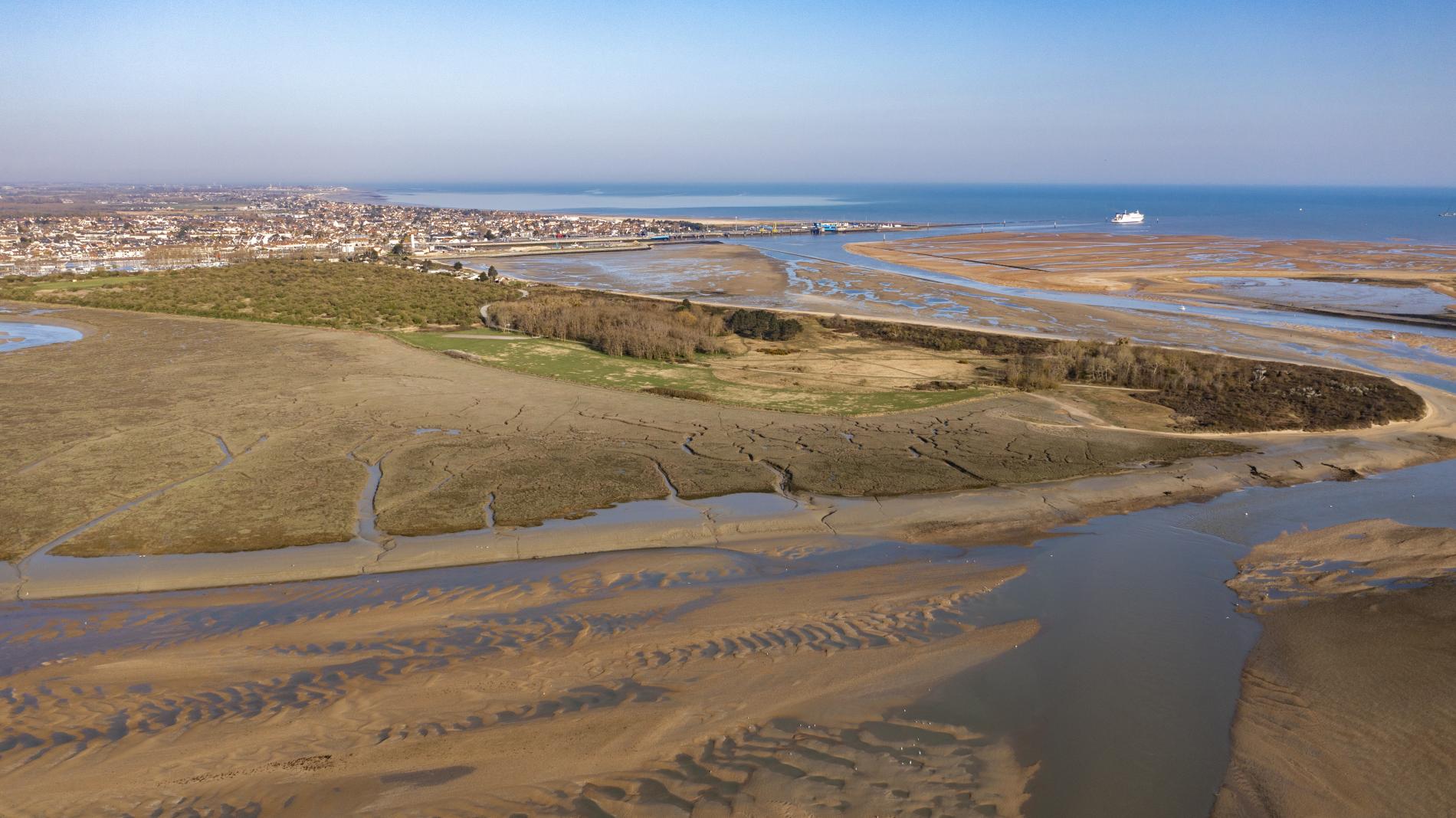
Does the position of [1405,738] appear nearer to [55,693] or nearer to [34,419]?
[55,693]

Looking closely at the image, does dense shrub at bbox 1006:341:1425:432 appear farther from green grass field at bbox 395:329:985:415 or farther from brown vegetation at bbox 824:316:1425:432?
green grass field at bbox 395:329:985:415

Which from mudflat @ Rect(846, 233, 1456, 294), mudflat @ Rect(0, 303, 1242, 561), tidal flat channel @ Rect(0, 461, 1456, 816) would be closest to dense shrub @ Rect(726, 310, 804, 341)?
mudflat @ Rect(0, 303, 1242, 561)

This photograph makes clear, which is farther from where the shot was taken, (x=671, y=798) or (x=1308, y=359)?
(x=1308, y=359)

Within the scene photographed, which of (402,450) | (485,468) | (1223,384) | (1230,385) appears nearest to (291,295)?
(402,450)

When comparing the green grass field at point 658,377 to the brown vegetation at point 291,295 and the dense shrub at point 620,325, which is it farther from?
the brown vegetation at point 291,295

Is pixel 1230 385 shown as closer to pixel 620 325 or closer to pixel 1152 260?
pixel 620 325

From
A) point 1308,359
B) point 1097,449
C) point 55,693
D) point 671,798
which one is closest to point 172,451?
point 55,693
